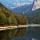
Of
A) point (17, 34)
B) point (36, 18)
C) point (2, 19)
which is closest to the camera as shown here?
point (2, 19)

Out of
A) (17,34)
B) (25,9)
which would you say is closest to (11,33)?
(17,34)

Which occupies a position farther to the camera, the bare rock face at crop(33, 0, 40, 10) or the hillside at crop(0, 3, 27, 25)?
the bare rock face at crop(33, 0, 40, 10)

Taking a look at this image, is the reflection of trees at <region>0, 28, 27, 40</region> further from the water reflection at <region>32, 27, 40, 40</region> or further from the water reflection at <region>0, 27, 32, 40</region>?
the water reflection at <region>32, 27, 40, 40</region>

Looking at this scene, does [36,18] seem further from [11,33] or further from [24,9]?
[11,33]

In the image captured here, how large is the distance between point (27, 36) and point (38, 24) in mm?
205

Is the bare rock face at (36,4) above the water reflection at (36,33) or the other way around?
above

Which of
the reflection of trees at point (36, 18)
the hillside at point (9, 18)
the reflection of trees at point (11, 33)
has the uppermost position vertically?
the hillside at point (9, 18)

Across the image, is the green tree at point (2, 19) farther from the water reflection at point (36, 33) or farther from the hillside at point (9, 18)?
the water reflection at point (36, 33)

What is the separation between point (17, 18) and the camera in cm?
166

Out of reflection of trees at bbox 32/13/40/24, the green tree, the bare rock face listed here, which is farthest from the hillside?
the bare rock face

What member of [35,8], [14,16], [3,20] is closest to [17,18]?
[14,16]

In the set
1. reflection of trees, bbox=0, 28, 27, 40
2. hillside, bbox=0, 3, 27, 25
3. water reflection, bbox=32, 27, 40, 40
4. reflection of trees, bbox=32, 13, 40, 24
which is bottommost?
water reflection, bbox=32, 27, 40, 40

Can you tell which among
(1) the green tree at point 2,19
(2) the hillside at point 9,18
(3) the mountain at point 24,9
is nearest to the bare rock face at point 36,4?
(3) the mountain at point 24,9

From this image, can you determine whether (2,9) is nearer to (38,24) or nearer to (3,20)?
(3,20)
